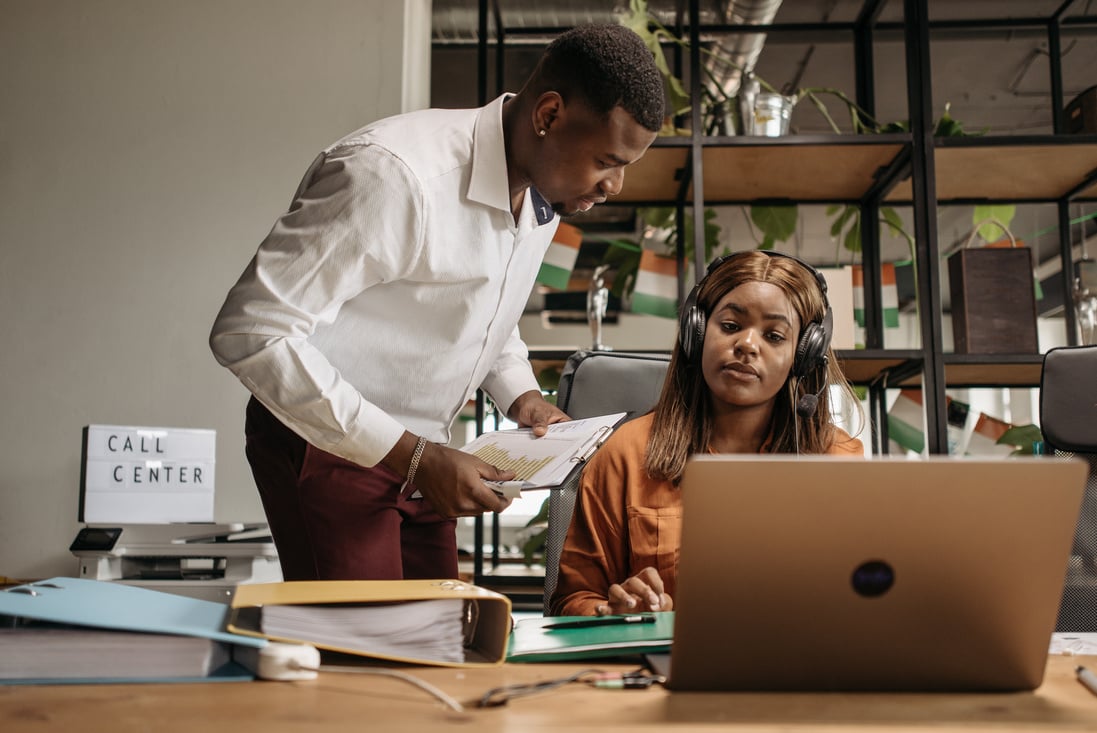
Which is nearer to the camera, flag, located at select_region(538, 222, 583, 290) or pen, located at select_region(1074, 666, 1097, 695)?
pen, located at select_region(1074, 666, 1097, 695)

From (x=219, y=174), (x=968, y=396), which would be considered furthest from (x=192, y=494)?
(x=968, y=396)

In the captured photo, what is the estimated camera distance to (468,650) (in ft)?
2.41

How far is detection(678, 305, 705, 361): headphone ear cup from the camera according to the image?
1.44 metres

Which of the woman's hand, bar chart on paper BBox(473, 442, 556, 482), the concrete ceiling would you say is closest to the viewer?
the woman's hand

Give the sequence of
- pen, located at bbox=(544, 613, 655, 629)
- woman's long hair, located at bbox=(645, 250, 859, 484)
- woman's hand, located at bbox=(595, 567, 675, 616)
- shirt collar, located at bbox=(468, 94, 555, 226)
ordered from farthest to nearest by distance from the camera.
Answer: woman's long hair, located at bbox=(645, 250, 859, 484), shirt collar, located at bbox=(468, 94, 555, 226), woman's hand, located at bbox=(595, 567, 675, 616), pen, located at bbox=(544, 613, 655, 629)

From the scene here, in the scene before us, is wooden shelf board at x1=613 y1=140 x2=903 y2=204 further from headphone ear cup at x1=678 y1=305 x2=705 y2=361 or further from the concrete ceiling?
headphone ear cup at x1=678 y1=305 x2=705 y2=361

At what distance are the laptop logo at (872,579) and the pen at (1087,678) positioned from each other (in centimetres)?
18

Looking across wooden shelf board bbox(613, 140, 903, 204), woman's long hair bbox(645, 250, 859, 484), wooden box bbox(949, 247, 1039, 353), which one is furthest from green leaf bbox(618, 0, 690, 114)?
woman's long hair bbox(645, 250, 859, 484)

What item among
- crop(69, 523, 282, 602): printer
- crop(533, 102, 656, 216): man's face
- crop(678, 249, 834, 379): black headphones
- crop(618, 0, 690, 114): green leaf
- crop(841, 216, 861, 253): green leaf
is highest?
crop(618, 0, 690, 114): green leaf

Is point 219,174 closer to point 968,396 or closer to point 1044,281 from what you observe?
point 1044,281

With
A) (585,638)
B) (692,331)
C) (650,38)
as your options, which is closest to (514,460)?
(692,331)

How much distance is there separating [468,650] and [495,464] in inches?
20.8

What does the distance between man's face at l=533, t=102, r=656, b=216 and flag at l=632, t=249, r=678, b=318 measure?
1636mm

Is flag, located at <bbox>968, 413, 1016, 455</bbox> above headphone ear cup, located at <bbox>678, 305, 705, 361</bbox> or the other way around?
the other way around
